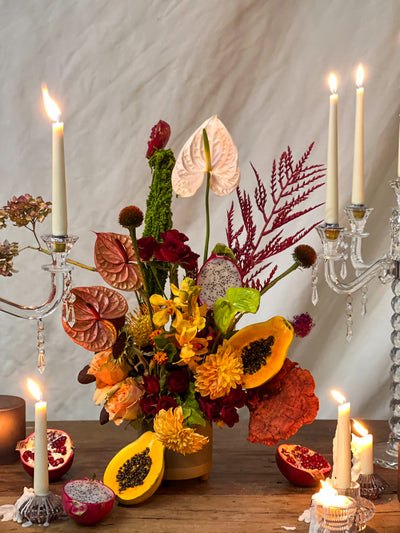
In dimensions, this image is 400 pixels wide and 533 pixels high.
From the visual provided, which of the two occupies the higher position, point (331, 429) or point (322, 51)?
point (322, 51)

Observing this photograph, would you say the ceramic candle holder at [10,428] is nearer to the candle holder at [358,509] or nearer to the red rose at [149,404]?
the red rose at [149,404]

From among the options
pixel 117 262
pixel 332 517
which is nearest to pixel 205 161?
pixel 117 262

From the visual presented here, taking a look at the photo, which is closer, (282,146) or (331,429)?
(331,429)

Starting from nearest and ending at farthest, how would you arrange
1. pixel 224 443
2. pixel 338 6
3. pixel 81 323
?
1. pixel 81 323
2. pixel 224 443
3. pixel 338 6

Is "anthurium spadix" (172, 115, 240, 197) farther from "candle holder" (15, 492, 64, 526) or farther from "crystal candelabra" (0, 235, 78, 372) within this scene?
"candle holder" (15, 492, 64, 526)

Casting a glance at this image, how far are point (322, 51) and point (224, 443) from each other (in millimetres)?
932

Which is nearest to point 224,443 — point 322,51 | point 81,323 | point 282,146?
point 81,323

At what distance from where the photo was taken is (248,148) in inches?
66.8

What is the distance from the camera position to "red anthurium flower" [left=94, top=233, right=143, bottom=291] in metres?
Answer: 1.02

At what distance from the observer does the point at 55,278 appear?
885mm

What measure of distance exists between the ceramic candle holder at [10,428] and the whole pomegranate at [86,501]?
216mm

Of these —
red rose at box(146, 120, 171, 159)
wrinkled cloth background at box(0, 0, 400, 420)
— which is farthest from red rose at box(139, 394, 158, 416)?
wrinkled cloth background at box(0, 0, 400, 420)

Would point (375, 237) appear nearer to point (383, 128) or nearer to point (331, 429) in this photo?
point (383, 128)

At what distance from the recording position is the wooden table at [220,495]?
36.6 inches
